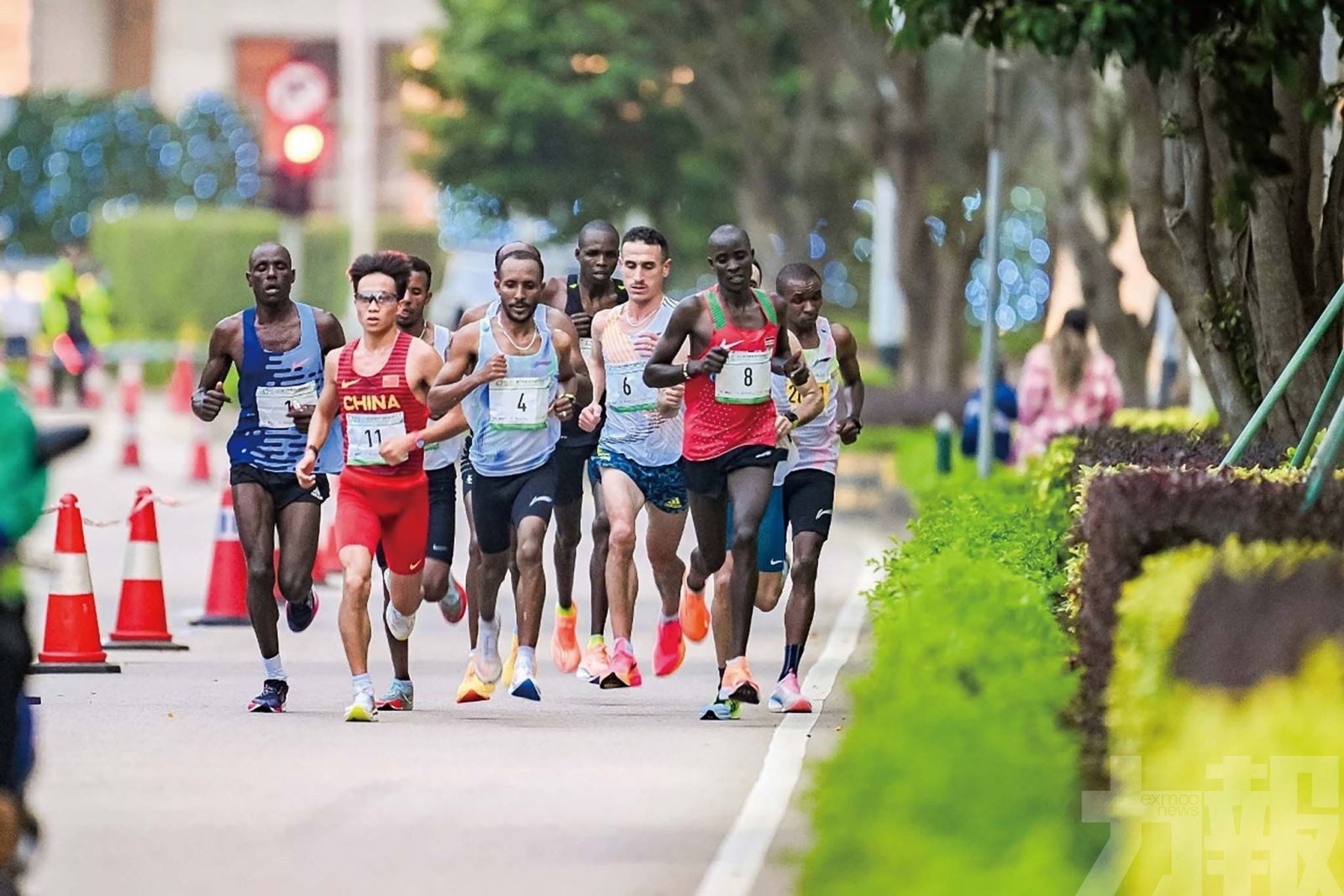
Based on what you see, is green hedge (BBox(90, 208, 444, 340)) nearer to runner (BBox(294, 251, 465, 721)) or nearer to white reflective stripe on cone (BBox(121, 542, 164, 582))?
white reflective stripe on cone (BBox(121, 542, 164, 582))

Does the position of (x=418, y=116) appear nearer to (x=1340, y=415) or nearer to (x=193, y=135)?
(x=193, y=135)

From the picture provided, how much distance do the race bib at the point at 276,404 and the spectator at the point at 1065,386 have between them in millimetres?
8842

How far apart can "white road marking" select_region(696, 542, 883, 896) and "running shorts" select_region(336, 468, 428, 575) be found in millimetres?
1592

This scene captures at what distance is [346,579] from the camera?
40.9 ft

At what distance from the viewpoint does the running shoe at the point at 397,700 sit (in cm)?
1292

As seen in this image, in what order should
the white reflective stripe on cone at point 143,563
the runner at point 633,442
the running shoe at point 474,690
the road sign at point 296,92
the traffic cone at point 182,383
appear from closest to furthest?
1. the running shoe at point 474,690
2. the runner at point 633,442
3. the white reflective stripe on cone at point 143,563
4. the road sign at point 296,92
5. the traffic cone at point 182,383

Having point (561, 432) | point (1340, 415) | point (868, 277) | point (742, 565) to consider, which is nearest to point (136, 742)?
point (742, 565)

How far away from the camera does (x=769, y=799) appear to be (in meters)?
10.4

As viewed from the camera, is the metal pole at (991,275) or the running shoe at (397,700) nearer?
the running shoe at (397,700)

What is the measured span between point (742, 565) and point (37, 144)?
184 ft

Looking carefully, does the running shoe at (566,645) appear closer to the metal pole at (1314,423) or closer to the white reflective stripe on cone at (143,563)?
the white reflective stripe on cone at (143,563)

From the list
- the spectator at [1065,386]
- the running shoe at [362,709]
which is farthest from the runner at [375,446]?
the spectator at [1065,386]

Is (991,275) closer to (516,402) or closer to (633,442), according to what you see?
(633,442)

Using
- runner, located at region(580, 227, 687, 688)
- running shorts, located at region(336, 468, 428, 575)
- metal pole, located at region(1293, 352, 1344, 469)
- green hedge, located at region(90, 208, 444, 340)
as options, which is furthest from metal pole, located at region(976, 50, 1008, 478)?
green hedge, located at region(90, 208, 444, 340)
